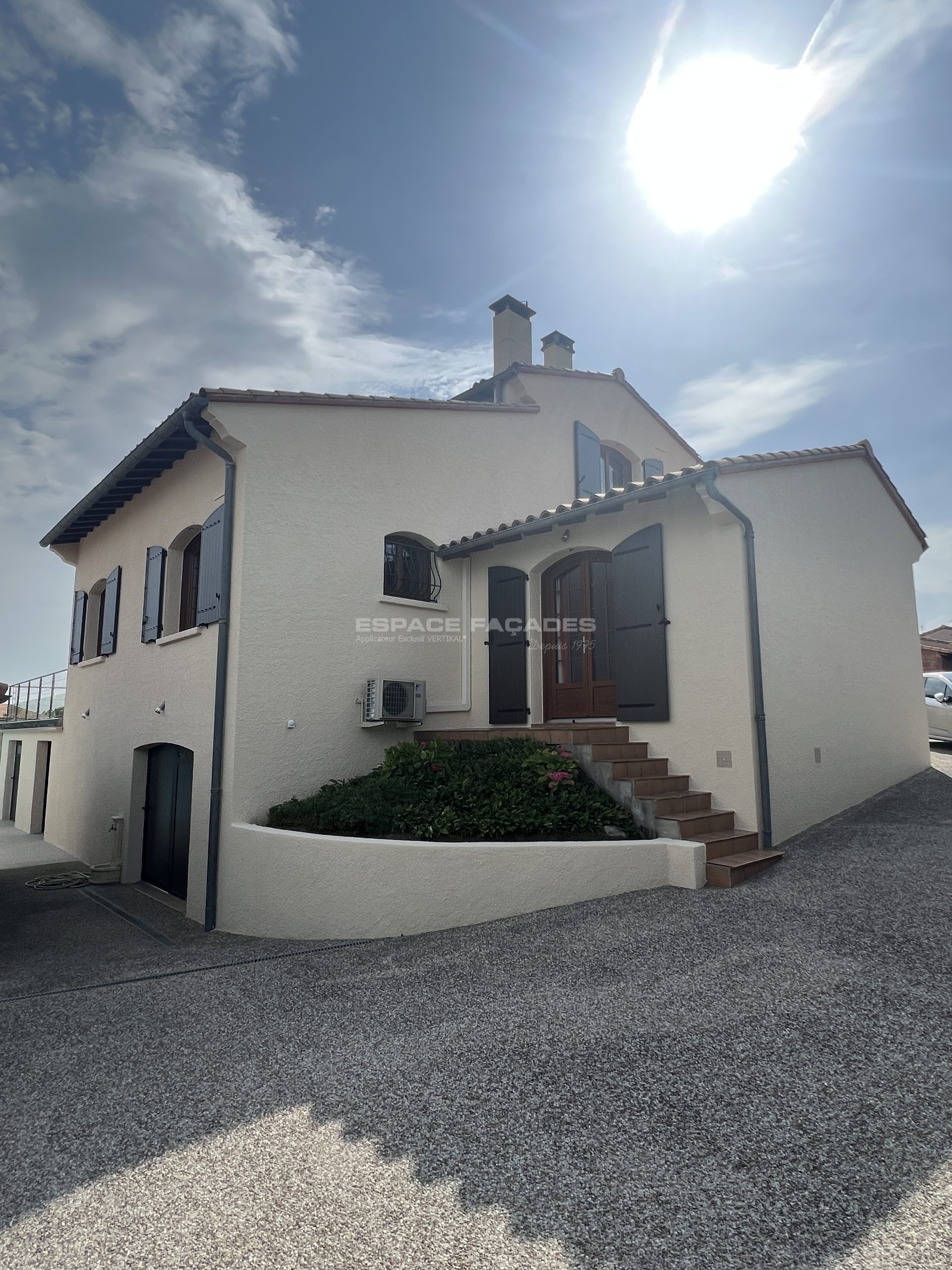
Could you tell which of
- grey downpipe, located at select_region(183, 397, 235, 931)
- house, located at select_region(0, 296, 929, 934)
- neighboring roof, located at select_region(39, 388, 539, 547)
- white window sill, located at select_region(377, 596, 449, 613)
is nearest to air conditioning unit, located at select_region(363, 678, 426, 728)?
house, located at select_region(0, 296, 929, 934)

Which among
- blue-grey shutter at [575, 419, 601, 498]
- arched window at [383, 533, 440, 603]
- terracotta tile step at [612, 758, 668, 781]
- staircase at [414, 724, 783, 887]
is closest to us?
staircase at [414, 724, 783, 887]

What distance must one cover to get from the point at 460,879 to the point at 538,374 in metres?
7.73

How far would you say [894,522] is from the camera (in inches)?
375

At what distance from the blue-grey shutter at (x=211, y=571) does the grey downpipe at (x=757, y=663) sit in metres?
5.15

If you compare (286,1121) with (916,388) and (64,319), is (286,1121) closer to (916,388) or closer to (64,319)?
(64,319)

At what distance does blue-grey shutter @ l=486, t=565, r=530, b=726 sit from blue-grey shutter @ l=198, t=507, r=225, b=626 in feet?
11.0

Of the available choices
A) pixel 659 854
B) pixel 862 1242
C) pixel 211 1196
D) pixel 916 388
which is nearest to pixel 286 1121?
pixel 211 1196

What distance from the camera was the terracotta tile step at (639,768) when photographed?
21.4 ft

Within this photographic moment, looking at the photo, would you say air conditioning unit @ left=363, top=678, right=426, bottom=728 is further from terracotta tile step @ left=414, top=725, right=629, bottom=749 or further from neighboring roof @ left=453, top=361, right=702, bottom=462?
neighboring roof @ left=453, top=361, right=702, bottom=462

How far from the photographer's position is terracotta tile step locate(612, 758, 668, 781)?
6.53m

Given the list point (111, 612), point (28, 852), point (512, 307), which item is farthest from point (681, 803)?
point (28, 852)

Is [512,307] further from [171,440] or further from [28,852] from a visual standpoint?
[28,852]

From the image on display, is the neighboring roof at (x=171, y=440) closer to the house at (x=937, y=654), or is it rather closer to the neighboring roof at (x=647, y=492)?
the neighboring roof at (x=647, y=492)

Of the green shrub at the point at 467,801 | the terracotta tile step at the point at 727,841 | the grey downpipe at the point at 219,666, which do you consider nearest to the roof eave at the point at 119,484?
the grey downpipe at the point at 219,666
